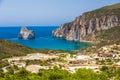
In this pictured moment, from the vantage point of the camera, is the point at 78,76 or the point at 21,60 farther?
the point at 21,60

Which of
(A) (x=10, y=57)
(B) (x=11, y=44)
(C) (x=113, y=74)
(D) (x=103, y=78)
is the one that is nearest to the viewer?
(D) (x=103, y=78)

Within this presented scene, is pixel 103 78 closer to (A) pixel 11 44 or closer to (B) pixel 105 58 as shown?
(B) pixel 105 58

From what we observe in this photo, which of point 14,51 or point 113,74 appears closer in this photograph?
point 113,74

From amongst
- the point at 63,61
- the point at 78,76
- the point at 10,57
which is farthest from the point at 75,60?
the point at 78,76

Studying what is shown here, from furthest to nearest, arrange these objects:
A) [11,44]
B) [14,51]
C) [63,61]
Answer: [11,44] → [14,51] → [63,61]

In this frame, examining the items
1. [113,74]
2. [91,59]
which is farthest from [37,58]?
[113,74]

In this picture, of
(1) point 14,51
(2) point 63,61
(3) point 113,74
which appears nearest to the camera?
(3) point 113,74

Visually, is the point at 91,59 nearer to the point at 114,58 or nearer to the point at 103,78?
the point at 114,58

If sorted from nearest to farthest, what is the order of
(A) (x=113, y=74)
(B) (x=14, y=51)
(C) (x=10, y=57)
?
(A) (x=113, y=74), (C) (x=10, y=57), (B) (x=14, y=51)
